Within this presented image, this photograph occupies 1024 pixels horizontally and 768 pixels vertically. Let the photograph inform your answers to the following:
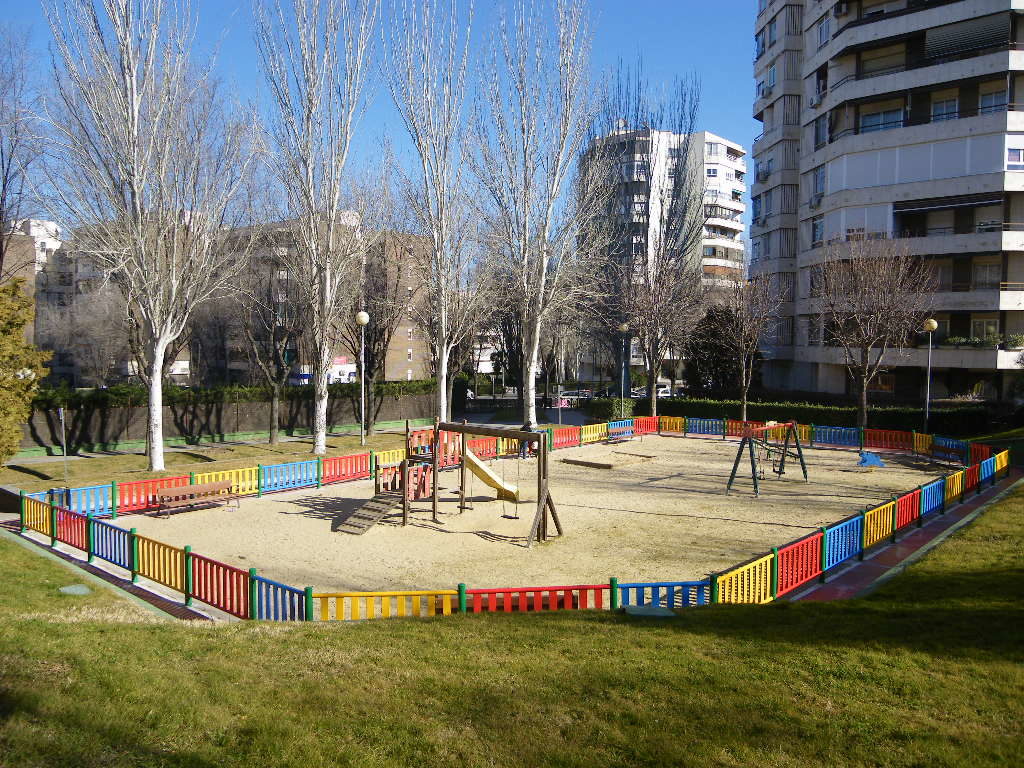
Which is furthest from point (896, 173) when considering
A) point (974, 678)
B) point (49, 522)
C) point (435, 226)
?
point (49, 522)

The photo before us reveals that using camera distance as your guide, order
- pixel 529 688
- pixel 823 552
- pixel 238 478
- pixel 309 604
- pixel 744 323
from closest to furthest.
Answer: pixel 529 688
pixel 309 604
pixel 823 552
pixel 238 478
pixel 744 323

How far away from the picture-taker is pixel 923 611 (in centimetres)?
1064

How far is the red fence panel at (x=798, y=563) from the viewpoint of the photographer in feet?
42.2

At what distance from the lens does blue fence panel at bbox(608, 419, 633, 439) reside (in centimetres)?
3612

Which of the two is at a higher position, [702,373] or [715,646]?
[702,373]

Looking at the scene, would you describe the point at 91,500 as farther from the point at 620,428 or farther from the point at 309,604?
the point at 620,428

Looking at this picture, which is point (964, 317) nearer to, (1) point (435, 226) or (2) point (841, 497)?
(2) point (841, 497)

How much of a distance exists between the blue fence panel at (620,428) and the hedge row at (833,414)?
250 inches

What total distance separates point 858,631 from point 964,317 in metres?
37.2

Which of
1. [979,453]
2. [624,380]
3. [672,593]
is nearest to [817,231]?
[624,380]

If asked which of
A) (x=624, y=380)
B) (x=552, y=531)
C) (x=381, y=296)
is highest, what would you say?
(x=381, y=296)

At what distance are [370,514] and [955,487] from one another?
644 inches

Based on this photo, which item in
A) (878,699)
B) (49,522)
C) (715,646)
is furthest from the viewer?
(49,522)

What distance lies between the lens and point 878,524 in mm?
16312
